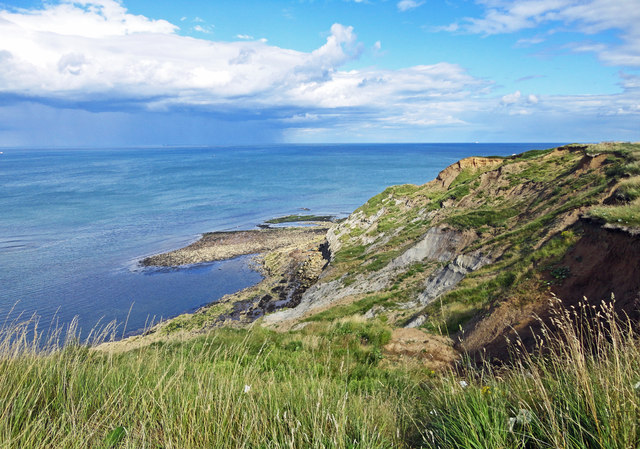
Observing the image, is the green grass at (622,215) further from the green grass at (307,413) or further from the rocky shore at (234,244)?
the rocky shore at (234,244)

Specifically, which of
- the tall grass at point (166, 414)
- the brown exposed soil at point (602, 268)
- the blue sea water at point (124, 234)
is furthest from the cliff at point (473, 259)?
the blue sea water at point (124, 234)

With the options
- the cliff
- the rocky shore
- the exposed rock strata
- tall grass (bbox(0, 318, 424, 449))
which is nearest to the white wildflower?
the cliff

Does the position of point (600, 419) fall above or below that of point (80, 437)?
above

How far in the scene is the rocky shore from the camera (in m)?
46.5

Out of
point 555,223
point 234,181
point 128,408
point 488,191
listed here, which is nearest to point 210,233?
point 488,191

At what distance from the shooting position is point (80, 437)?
346 centimetres

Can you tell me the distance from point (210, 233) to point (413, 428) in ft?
190

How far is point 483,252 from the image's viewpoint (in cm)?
1900

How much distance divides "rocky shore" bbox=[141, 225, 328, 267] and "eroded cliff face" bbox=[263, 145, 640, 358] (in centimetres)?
1210

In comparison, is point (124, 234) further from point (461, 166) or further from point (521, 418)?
point (521, 418)

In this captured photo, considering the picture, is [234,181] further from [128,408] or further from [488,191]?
[128,408]

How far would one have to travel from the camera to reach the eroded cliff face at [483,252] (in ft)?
37.6

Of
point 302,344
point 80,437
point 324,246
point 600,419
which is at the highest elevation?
point 600,419

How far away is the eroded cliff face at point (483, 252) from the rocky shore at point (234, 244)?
12103mm
